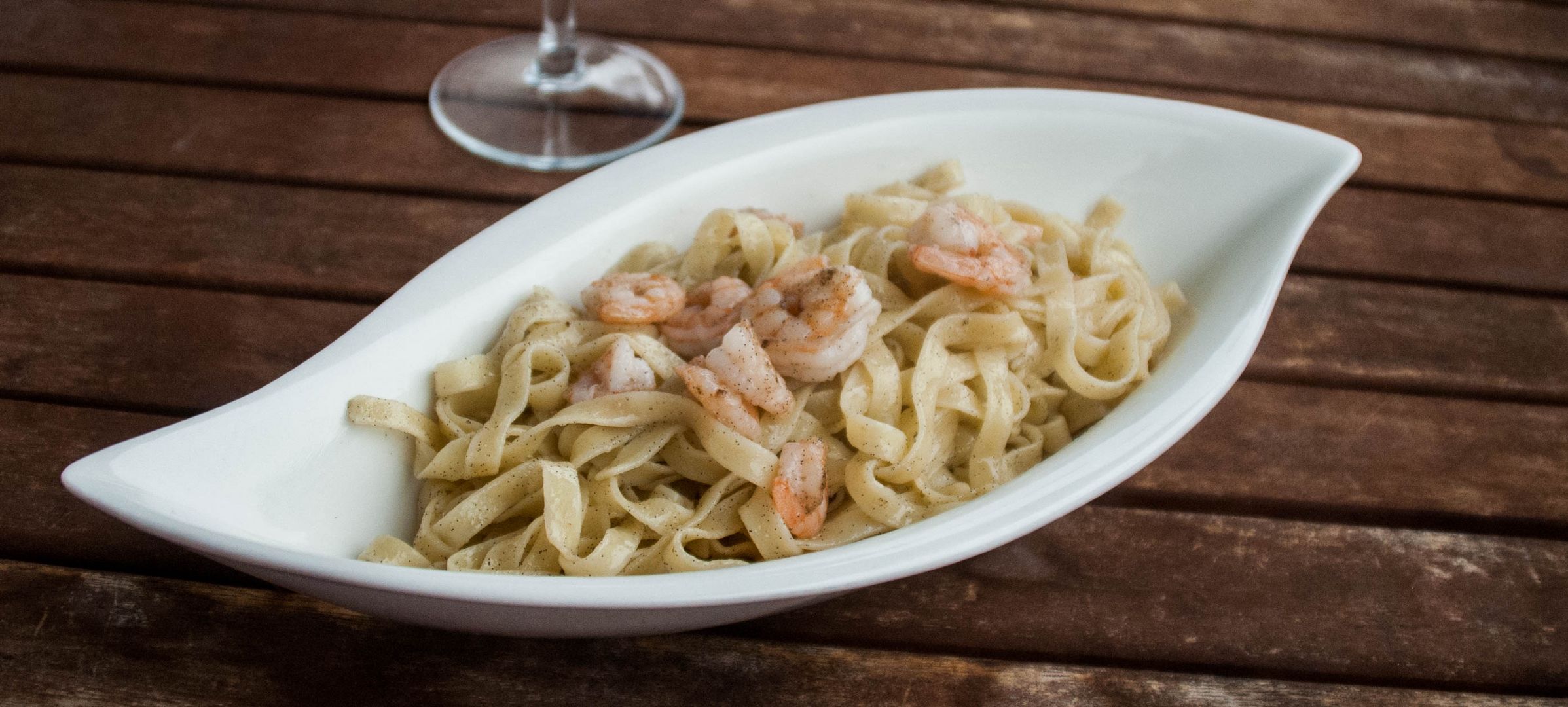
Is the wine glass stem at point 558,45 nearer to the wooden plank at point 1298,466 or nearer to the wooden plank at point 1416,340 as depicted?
the wooden plank at point 1298,466

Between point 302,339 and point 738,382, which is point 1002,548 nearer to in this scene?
point 738,382

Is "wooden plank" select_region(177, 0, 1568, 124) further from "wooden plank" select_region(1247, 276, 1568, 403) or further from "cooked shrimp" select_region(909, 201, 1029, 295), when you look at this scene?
"cooked shrimp" select_region(909, 201, 1029, 295)

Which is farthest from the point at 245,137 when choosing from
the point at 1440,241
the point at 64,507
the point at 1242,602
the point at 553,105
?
the point at 1440,241

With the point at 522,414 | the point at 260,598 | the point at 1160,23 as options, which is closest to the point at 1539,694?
the point at 522,414

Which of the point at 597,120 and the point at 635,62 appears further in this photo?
the point at 635,62

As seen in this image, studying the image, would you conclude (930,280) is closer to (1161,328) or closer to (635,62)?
(1161,328)

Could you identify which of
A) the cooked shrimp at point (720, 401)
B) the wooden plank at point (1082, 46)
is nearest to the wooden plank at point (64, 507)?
the cooked shrimp at point (720, 401)
